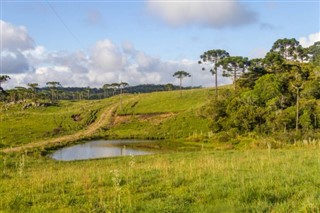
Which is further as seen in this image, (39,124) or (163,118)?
(39,124)

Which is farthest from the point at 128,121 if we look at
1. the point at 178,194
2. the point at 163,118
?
the point at 178,194

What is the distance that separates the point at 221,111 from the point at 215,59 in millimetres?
27009

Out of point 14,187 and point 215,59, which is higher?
point 215,59

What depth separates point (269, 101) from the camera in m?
85.1

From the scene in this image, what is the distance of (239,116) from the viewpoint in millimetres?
79000

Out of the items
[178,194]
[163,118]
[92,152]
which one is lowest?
[92,152]

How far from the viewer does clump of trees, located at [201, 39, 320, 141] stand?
239 feet

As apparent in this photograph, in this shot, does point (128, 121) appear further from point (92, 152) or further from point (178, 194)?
point (178, 194)

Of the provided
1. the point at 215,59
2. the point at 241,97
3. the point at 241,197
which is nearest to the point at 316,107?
the point at 241,97

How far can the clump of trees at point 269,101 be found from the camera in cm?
7281

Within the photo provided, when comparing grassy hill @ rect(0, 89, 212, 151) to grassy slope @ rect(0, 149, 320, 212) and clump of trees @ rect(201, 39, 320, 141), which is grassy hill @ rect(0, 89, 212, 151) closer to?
clump of trees @ rect(201, 39, 320, 141)

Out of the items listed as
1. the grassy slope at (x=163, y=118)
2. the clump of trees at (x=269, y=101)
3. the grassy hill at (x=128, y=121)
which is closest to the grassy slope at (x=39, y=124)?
the grassy hill at (x=128, y=121)

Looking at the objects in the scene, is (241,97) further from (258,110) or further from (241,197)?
(241,197)

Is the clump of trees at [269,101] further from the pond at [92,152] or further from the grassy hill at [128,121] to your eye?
the pond at [92,152]
